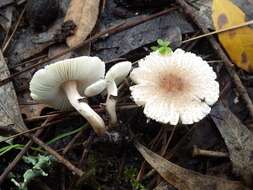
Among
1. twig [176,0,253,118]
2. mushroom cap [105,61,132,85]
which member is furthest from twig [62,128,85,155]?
twig [176,0,253,118]

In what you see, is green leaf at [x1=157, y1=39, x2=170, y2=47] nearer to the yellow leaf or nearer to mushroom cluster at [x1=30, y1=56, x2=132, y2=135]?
mushroom cluster at [x1=30, y1=56, x2=132, y2=135]

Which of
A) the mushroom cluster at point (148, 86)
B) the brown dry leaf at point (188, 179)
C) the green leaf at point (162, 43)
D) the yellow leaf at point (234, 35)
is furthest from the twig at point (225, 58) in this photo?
the brown dry leaf at point (188, 179)

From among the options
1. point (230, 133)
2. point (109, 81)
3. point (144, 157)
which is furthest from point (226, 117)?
point (109, 81)

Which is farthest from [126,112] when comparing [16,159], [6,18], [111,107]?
[6,18]

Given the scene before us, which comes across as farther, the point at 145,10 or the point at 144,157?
the point at 145,10

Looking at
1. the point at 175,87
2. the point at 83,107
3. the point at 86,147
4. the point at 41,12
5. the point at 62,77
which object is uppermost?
the point at 41,12

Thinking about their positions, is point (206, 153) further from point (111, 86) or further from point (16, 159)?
point (16, 159)

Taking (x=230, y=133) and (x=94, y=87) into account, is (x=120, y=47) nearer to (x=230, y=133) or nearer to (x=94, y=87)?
(x=94, y=87)
